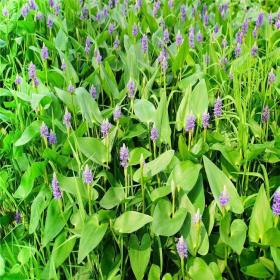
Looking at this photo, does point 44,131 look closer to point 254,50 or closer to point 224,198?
point 224,198

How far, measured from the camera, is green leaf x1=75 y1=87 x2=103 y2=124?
183 cm

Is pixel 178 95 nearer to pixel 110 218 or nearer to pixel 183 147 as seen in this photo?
pixel 183 147

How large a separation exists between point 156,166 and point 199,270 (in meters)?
0.32

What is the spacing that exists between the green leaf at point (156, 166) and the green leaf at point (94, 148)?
0.47 ft

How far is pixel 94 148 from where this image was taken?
1.69 m

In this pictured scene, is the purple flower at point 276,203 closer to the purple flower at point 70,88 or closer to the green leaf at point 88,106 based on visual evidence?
the green leaf at point 88,106

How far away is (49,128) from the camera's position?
1928 mm

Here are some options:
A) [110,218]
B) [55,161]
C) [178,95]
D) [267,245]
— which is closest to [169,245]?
[110,218]

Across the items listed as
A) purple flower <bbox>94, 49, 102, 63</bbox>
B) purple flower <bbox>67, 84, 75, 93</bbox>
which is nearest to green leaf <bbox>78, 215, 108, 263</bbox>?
purple flower <bbox>67, 84, 75, 93</bbox>

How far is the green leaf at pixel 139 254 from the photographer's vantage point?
151cm

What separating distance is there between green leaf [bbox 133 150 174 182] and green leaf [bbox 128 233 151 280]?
0.17m

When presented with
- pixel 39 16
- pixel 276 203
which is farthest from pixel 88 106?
pixel 39 16

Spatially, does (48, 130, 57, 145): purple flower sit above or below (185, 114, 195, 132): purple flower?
below

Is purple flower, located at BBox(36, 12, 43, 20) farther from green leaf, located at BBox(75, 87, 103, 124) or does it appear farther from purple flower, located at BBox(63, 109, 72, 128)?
purple flower, located at BBox(63, 109, 72, 128)
